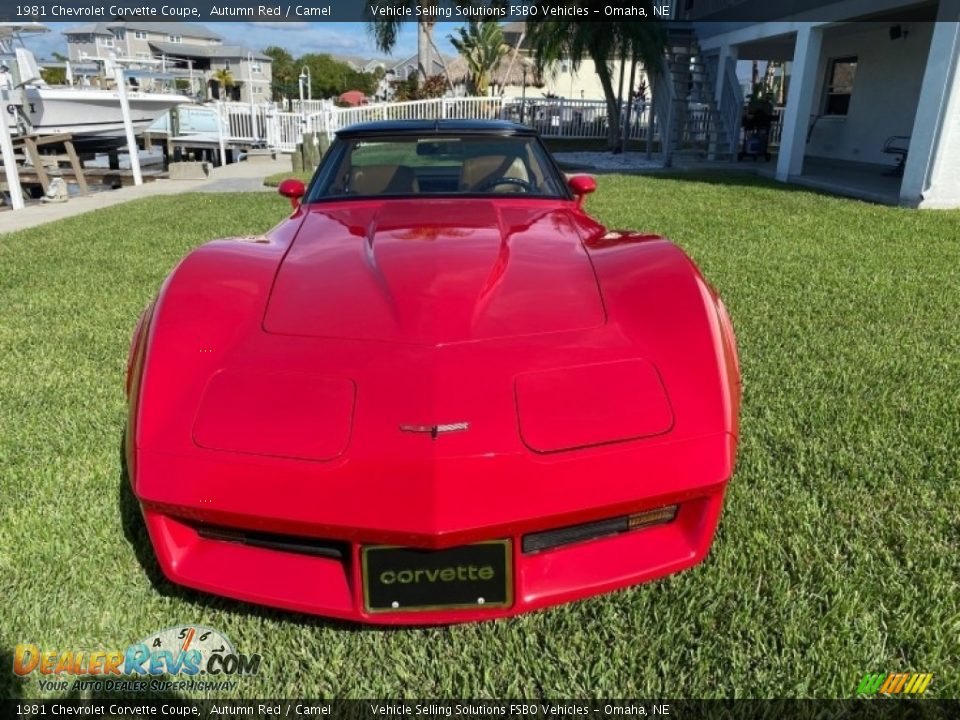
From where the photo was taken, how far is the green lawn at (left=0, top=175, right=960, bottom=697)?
5.31ft

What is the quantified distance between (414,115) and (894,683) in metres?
18.8

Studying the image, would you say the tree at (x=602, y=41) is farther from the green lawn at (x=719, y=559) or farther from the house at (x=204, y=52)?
the house at (x=204, y=52)

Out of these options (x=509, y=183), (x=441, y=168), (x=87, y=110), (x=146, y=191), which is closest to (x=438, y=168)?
(x=441, y=168)

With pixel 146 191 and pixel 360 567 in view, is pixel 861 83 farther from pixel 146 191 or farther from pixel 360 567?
pixel 360 567

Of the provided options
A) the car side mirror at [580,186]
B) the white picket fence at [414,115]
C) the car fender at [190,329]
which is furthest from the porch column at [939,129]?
the car fender at [190,329]

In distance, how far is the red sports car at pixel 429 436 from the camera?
4.73ft

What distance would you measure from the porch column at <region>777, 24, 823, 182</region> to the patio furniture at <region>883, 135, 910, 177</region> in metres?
1.82

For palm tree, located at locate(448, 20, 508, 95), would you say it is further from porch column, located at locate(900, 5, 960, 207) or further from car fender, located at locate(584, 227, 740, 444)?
car fender, located at locate(584, 227, 740, 444)

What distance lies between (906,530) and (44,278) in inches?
238

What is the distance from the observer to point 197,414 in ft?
5.11

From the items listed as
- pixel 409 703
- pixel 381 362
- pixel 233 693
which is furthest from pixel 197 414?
pixel 409 703

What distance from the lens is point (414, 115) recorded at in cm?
1839

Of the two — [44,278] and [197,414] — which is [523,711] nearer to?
[197,414]

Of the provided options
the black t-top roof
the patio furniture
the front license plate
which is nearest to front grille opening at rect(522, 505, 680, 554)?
the front license plate
